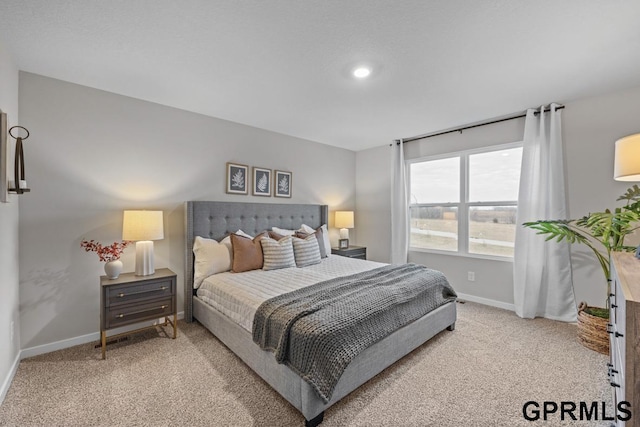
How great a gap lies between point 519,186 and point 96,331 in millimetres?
4913

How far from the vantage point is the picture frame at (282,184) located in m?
4.11

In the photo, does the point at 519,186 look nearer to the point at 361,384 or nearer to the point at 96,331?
the point at 361,384

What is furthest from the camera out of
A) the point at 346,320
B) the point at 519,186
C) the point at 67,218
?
the point at 519,186

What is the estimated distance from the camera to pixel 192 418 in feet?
5.59

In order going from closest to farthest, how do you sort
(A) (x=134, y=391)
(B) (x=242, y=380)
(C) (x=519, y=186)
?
(A) (x=134, y=391) < (B) (x=242, y=380) < (C) (x=519, y=186)

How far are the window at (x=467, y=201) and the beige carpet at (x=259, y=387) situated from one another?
146 cm

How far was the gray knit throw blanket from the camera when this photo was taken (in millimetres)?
1642

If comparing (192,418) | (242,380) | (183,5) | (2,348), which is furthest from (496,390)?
(2,348)

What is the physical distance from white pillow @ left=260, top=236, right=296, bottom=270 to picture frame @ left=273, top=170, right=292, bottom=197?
Result: 104 centimetres

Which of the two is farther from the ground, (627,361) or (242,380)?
(627,361)

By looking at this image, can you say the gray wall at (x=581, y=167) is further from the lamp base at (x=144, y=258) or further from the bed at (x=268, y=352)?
the lamp base at (x=144, y=258)

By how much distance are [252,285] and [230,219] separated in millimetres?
1241

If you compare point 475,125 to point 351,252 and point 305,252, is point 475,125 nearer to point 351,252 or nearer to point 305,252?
point 351,252

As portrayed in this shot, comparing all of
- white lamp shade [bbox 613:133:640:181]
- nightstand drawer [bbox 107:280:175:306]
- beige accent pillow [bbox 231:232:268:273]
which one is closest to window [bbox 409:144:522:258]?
white lamp shade [bbox 613:133:640:181]
